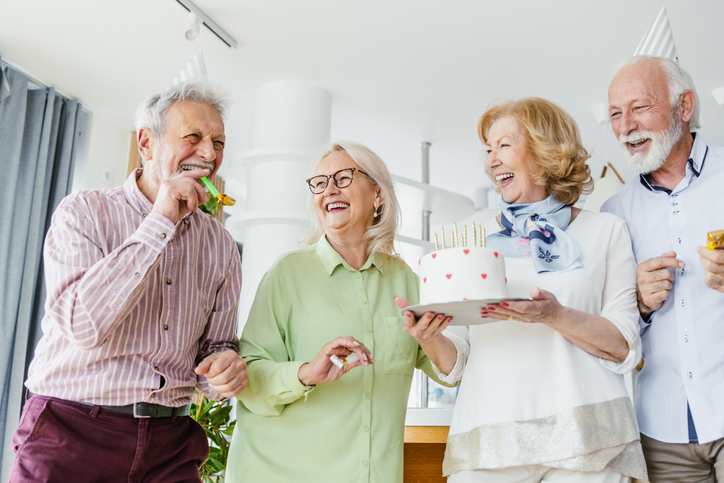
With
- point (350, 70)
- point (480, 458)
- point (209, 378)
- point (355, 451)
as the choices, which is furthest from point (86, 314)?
point (350, 70)

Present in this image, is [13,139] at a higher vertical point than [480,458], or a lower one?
higher

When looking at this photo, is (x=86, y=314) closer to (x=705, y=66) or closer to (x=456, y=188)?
(x=705, y=66)

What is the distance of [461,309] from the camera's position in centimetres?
128

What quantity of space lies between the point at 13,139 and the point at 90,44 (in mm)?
793

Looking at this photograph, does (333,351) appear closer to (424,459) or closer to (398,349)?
(398,349)

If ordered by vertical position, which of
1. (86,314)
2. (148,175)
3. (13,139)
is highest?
(13,139)

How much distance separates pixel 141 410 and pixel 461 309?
699mm

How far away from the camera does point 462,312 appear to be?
131 cm

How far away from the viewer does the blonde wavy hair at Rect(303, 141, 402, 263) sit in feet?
5.95

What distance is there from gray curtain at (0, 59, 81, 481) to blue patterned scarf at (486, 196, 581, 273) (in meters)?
3.42

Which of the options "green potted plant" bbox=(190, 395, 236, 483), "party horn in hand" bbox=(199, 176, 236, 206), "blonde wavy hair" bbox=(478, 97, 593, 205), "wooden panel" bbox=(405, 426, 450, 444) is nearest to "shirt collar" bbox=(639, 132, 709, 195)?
"blonde wavy hair" bbox=(478, 97, 593, 205)

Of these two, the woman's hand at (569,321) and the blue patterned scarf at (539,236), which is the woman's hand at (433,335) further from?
the blue patterned scarf at (539,236)

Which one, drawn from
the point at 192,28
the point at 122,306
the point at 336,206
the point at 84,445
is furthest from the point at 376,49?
the point at 84,445

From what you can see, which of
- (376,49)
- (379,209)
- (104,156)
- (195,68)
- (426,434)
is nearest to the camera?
(379,209)
